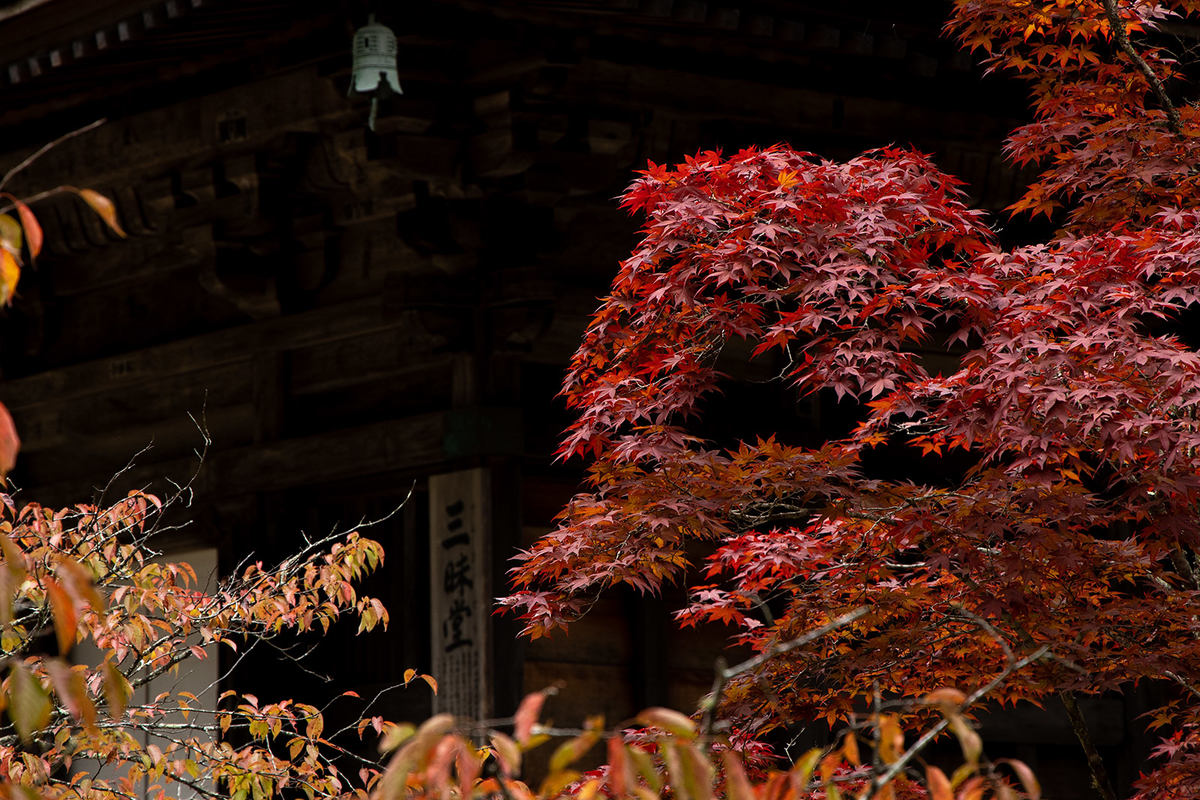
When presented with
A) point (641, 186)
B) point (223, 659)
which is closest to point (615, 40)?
point (641, 186)

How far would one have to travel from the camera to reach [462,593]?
7.50 metres

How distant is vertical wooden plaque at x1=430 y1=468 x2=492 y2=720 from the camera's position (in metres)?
7.38

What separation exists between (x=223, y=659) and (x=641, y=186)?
16.0 ft

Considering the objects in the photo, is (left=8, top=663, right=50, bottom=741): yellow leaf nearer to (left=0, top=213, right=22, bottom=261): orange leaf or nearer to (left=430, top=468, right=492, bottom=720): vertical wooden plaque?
(left=0, top=213, right=22, bottom=261): orange leaf

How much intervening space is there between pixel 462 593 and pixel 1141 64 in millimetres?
4066

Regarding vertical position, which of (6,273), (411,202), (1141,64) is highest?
(411,202)

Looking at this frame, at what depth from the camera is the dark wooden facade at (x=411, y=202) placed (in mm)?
7051

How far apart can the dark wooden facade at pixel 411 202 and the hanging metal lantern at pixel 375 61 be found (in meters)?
0.28

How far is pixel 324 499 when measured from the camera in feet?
27.8

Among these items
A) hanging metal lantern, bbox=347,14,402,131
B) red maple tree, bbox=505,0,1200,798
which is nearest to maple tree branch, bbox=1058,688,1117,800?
red maple tree, bbox=505,0,1200,798

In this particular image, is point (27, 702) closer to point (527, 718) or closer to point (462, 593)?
point (527, 718)

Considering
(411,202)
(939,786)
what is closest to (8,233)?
(939,786)

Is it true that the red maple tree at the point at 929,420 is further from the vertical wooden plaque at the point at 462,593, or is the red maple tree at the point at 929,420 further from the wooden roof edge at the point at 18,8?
the wooden roof edge at the point at 18,8

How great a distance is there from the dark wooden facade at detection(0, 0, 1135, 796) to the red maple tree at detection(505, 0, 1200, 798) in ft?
6.70
